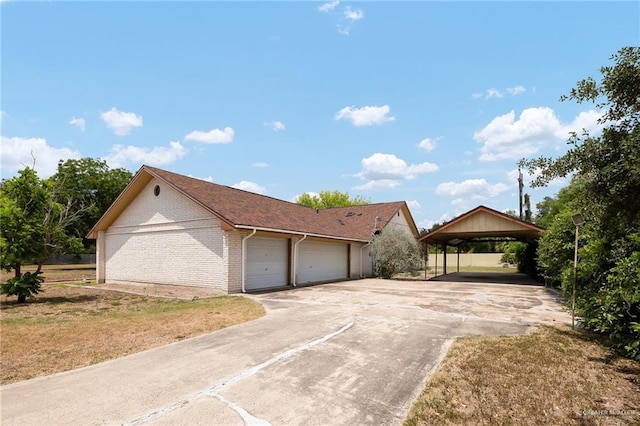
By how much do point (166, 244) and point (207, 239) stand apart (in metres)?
2.87

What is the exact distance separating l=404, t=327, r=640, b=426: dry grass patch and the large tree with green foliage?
73cm

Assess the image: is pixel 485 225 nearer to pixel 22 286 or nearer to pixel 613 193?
pixel 613 193

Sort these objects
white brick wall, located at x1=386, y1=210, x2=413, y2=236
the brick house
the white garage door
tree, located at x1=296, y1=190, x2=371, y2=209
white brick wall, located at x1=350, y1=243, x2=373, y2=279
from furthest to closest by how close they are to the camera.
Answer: tree, located at x1=296, y1=190, x2=371, y2=209 < white brick wall, located at x1=386, y1=210, x2=413, y2=236 < white brick wall, located at x1=350, y1=243, x2=373, y2=279 < the white garage door < the brick house

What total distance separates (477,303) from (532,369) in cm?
685

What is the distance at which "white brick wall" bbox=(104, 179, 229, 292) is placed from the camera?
1433 centimetres

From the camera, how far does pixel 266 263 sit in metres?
15.6

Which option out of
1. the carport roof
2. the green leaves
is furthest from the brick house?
the carport roof

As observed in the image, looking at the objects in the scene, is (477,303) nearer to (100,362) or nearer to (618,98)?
(618,98)

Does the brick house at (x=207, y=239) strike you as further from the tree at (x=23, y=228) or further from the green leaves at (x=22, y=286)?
the green leaves at (x=22, y=286)

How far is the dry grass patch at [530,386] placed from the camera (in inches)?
150

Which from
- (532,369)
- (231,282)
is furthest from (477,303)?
(231,282)

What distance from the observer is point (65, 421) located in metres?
3.57

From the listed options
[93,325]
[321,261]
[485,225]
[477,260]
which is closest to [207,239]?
[93,325]

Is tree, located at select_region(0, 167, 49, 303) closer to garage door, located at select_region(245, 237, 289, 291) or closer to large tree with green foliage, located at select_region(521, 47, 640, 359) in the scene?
garage door, located at select_region(245, 237, 289, 291)
